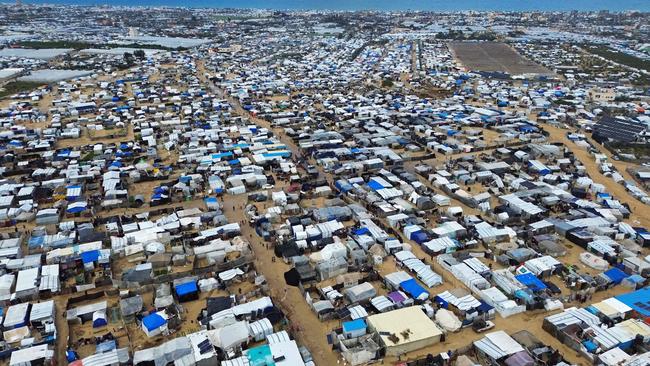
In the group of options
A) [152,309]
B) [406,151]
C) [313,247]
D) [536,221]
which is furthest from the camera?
[406,151]

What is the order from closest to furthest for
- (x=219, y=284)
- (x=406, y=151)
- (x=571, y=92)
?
(x=219, y=284) < (x=406, y=151) < (x=571, y=92)

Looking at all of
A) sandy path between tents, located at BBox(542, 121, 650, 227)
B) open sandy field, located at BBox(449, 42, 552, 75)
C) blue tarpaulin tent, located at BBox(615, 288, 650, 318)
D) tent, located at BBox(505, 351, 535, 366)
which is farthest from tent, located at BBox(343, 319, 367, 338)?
open sandy field, located at BBox(449, 42, 552, 75)

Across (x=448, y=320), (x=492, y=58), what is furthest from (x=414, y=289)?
(x=492, y=58)

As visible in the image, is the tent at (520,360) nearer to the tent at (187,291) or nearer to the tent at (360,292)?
the tent at (360,292)

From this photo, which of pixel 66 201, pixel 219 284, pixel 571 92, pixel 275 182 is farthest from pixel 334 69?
pixel 219 284

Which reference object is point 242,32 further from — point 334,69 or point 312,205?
point 312,205

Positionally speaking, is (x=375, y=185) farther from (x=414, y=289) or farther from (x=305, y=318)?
(x=305, y=318)

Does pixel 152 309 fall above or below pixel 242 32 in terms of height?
below

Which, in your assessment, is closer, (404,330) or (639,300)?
(404,330)
